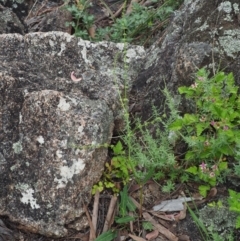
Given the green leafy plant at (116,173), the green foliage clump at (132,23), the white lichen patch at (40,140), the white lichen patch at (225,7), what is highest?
the white lichen patch at (225,7)

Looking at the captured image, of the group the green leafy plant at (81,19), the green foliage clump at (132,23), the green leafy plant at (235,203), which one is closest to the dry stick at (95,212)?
the green leafy plant at (235,203)

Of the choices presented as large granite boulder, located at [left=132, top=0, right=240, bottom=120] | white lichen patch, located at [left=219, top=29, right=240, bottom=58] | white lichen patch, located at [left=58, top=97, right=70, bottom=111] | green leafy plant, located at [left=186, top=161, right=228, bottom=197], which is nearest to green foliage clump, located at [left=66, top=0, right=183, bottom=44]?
large granite boulder, located at [left=132, top=0, right=240, bottom=120]

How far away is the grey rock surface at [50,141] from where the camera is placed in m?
2.91

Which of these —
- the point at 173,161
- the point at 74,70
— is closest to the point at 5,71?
the point at 74,70

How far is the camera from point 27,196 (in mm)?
2939

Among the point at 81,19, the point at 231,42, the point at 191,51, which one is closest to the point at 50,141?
the point at 191,51

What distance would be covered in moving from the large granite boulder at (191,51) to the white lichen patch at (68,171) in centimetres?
63

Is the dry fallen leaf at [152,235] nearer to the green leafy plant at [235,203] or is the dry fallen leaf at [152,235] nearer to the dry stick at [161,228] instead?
the dry stick at [161,228]

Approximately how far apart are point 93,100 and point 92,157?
1.19ft

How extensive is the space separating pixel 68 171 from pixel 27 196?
0.89ft

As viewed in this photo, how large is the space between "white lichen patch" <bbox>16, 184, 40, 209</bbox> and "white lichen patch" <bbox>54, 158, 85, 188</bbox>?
162 mm

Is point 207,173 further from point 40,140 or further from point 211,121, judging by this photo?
point 40,140

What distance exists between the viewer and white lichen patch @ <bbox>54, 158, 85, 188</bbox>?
290 cm

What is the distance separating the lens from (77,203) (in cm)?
293
